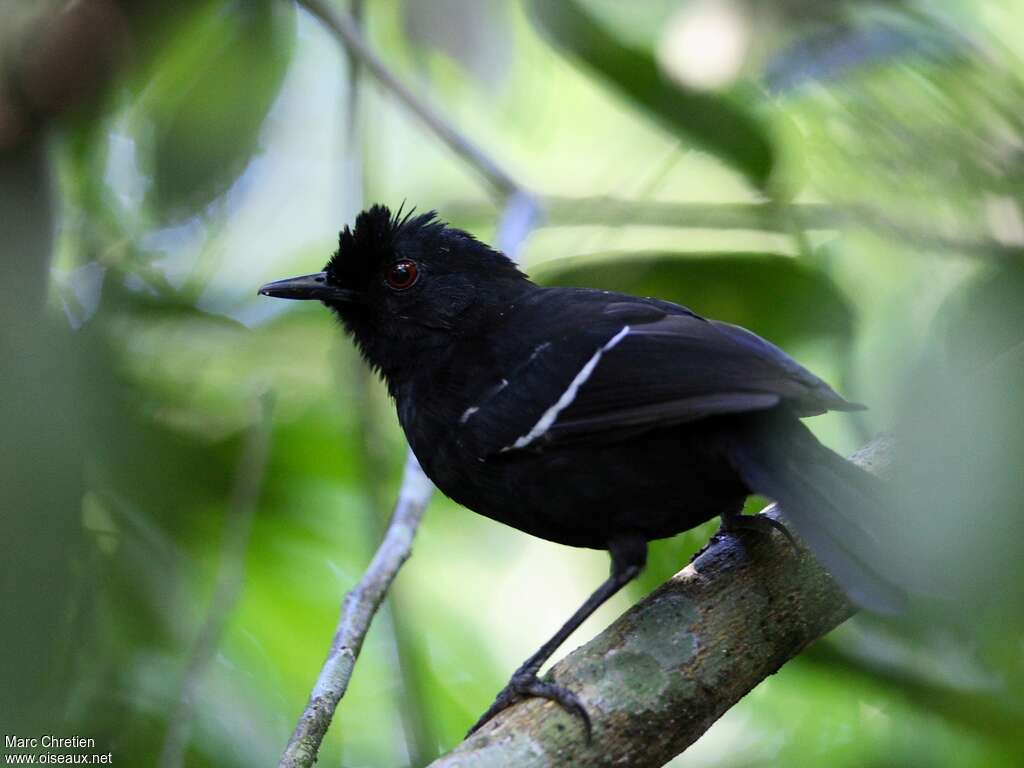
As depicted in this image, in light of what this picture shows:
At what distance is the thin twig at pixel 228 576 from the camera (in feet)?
9.12

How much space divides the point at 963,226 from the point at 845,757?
165 cm

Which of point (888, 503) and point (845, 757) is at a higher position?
point (845, 757)

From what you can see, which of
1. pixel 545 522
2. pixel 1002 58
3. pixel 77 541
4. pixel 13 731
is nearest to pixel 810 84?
pixel 1002 58

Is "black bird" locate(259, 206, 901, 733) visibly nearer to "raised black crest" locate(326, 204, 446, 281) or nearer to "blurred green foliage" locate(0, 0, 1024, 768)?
"raised black crest" locate(326, 204, 446, 281)

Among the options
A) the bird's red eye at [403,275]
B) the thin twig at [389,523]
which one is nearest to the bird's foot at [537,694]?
the thin twig at [389,523]

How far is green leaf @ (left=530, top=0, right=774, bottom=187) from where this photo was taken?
3.79 meters

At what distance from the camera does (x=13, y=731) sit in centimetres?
253

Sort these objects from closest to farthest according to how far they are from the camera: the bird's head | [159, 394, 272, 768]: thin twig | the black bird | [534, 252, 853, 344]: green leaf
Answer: the black bird, [159, 394, 272, 768]: thin twig, the bird's head, [534, 252, 853, 344]: green leaf

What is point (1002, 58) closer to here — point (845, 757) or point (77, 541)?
point (845, 757)

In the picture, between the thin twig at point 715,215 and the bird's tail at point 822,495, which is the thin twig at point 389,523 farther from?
the bird's tail at point 822,495

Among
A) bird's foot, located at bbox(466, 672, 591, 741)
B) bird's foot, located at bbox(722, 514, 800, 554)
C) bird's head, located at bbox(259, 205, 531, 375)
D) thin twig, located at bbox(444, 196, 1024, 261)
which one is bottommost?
bird's foot, located at bbox(466, 672, 591, 741)

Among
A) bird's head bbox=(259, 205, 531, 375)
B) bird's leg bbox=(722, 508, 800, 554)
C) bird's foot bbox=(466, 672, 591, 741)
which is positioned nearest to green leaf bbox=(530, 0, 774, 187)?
bird's head bbox=(259, 205, 531, 375)

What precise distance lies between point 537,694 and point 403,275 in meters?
1.47

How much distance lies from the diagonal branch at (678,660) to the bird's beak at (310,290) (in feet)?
4.52
